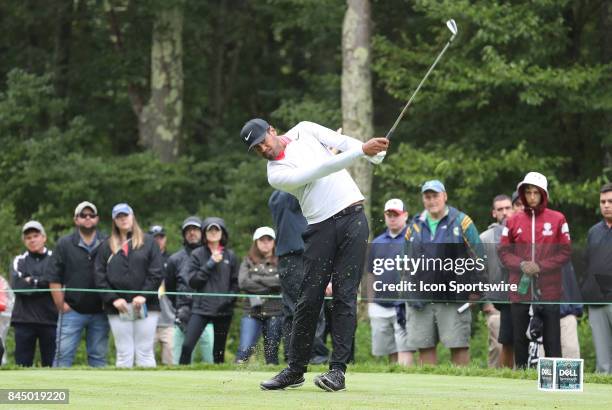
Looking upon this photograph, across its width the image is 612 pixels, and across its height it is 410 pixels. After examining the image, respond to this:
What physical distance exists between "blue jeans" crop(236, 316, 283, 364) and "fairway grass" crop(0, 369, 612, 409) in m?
1.39

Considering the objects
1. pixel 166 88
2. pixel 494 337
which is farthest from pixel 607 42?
pixel 494 337

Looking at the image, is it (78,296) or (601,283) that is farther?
(78,296)

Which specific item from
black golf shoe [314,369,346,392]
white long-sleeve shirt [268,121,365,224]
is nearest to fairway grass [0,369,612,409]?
black golf shoe [314,369,346,392]

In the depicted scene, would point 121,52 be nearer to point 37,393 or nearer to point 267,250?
point 267,250

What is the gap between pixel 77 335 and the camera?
14.7 meters

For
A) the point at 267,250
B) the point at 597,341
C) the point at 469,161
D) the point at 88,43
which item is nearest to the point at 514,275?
the point at 597,341

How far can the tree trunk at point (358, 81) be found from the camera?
24.3 m

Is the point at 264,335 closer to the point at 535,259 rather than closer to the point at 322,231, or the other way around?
the point at 535,259

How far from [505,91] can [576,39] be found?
64.0 inches

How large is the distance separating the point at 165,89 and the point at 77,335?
554 inches

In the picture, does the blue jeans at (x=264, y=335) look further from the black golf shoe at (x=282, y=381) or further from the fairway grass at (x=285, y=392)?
the black golf shoe at (x=282, y=381)

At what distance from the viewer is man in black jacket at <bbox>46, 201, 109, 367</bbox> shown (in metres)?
14.6

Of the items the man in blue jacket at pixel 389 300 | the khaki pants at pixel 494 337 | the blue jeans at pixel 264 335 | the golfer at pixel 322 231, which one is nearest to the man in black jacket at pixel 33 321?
the blue jeans at pixel 264 335

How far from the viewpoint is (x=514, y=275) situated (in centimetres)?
1278
